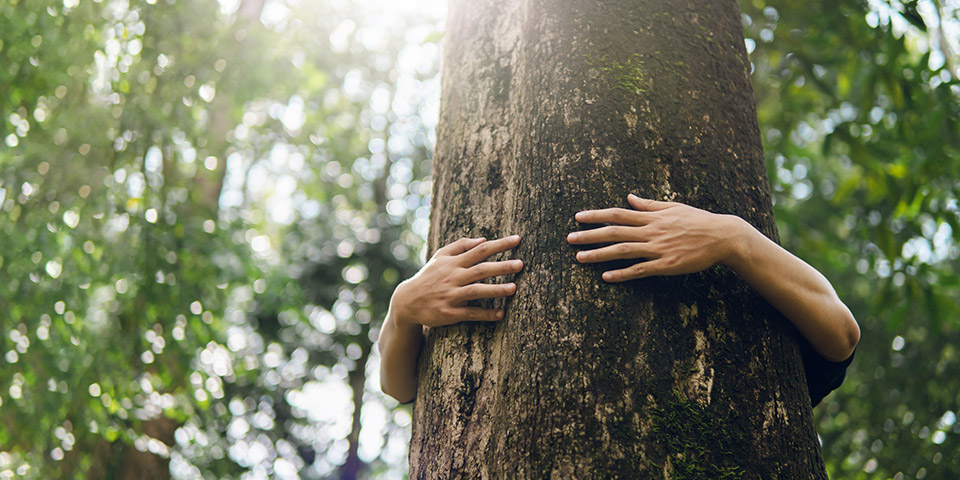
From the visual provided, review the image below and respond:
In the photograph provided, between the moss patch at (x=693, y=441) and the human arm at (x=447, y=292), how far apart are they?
16.6 inches

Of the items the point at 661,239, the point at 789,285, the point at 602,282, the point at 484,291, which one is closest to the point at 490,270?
the point at 484,291

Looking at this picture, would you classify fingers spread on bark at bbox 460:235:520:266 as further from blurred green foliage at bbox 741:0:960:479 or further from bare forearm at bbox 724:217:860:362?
blurred green foliage at bbox 741:0:960:479

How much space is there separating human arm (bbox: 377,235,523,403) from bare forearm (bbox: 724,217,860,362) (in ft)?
1.61

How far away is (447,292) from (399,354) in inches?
13.0

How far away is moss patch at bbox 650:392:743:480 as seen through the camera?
3.78ft

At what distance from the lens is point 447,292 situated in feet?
4.85

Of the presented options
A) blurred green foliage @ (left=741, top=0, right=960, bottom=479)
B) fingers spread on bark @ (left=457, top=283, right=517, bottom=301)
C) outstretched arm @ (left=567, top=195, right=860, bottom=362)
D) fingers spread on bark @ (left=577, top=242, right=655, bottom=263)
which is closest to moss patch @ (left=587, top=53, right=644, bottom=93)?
outstretched arm @ (left=567, top=195, right=860, bottom=362)

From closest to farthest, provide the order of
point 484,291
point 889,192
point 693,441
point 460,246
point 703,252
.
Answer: point 693,441, point 703,252, point 484,291, point 460,246, point 889,192

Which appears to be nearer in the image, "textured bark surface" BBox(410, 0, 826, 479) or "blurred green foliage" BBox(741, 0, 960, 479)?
"textured bark surface" BBox(410, 0, 826, 479)

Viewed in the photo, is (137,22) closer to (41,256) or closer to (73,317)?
(41,256)

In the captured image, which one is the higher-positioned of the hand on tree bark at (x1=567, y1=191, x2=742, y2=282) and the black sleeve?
the hand on tree bark at (x1=567, y1=191, x2=742, y2=282)

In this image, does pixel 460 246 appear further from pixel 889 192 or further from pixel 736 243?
pixel 889 192

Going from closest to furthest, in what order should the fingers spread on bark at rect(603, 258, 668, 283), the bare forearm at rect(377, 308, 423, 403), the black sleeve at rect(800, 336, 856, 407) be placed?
the fingers spread on bark at rect(603, 258, 668, 283) < the black sleeve at rect(800, 336, 856, 407) < the bare forearm at rect(377, 308, 423, 403)

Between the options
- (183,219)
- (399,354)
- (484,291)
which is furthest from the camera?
(183,219)
